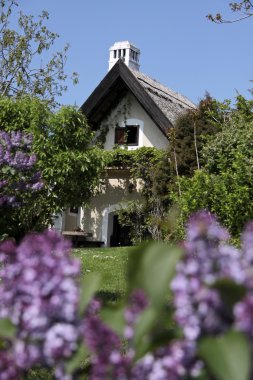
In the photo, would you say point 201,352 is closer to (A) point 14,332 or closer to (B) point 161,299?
(B) point 161,299

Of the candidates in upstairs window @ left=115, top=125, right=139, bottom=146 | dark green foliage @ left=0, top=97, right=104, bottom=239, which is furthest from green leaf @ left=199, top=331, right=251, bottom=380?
upstairs window @ left=115, top=125, right=139, bottom=146

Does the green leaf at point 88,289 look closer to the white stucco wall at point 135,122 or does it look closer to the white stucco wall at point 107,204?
the white stucco wall at point 135,122

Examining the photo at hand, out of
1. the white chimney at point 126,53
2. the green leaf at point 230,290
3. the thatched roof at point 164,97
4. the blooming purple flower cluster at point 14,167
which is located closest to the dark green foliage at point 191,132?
the thatched roof at point 164,97

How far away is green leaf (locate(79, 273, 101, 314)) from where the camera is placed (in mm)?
1297

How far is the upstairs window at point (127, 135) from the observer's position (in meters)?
21.3

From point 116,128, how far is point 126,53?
596 centimetres

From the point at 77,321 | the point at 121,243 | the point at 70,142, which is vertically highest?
the point at 70,142

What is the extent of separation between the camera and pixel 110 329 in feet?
4.25

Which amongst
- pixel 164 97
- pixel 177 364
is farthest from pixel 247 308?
pixel 164 97

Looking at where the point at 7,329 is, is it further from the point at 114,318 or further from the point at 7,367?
the point at 114,318

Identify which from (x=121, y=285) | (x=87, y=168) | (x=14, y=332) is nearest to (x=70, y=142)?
(x=87, y=168)

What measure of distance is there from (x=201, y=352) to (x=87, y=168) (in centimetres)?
1321

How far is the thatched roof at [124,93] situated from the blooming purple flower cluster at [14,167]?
40.7 ft

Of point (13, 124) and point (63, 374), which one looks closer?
point (63, 374)
